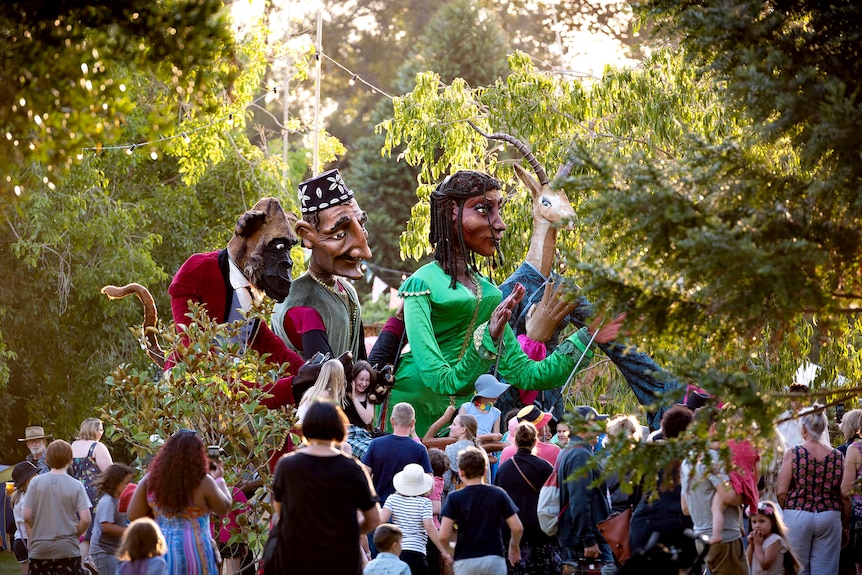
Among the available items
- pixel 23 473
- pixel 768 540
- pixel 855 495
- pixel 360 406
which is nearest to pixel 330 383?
pixel 360 406

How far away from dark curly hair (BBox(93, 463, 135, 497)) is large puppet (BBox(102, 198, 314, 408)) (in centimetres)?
105

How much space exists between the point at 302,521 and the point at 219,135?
16.9 metres

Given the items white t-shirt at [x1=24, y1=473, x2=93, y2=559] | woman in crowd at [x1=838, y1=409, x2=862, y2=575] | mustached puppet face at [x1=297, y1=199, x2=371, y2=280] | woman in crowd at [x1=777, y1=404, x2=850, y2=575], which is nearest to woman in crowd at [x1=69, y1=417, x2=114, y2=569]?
white t-shirt at [x1=24, y1=473, x2=93, y2=559]

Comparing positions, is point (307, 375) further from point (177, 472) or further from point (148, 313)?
point (177, 472)

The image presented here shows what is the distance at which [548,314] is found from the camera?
10.3 m

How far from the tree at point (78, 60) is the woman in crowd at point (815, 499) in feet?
19.2

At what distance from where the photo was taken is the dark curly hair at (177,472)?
742 cm

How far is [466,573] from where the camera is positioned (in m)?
8.44

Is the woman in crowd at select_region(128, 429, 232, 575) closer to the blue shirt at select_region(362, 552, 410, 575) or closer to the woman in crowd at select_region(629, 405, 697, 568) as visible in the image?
the blue shirt at select_region(362, 552, 410, 575)

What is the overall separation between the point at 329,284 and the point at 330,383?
146cm

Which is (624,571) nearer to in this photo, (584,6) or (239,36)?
(239,36)

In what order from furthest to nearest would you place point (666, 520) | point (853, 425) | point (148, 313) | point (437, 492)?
1. point (853, 425)
2. point (148, 313)
3. point (437, 492)
4. point (666, 520)

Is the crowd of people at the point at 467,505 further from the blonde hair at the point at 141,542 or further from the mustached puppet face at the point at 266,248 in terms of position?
the mustached puppet face at the point at 266,248

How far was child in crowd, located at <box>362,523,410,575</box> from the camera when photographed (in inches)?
309
